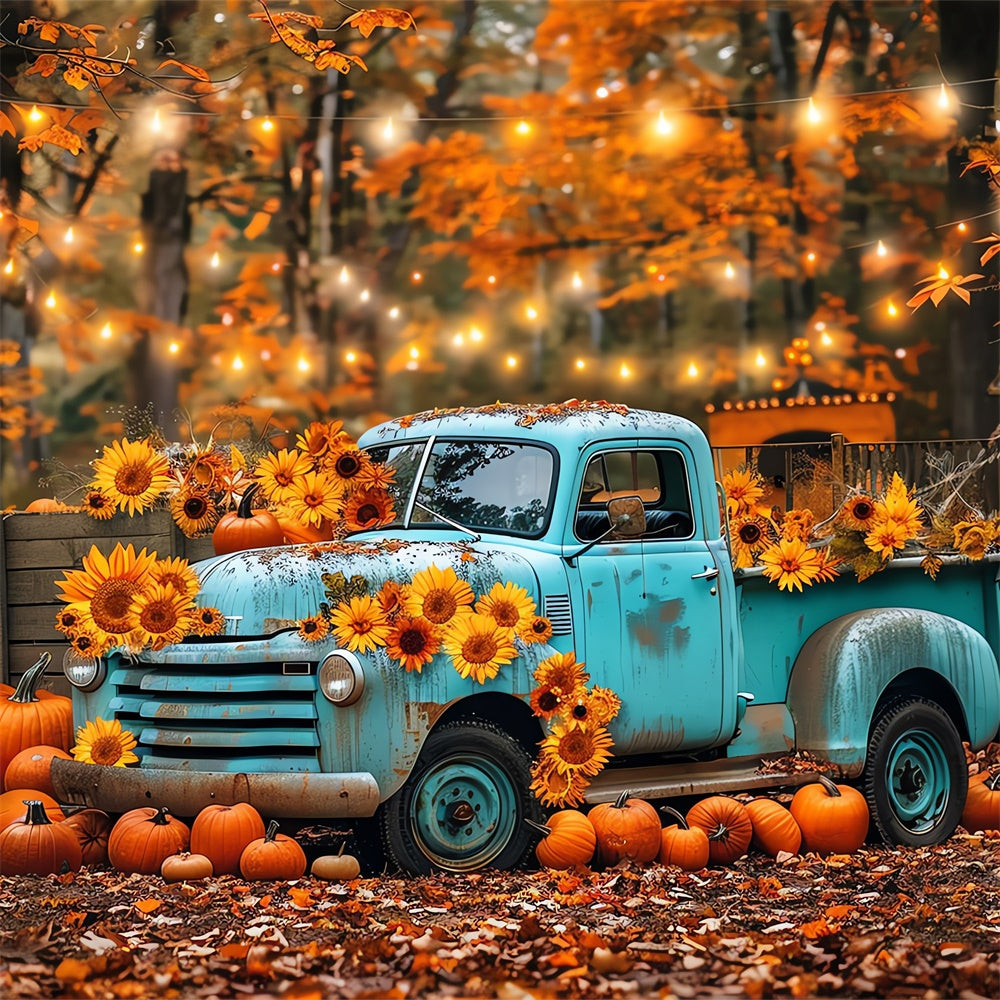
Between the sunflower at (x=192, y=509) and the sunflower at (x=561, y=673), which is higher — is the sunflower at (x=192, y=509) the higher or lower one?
the higher one

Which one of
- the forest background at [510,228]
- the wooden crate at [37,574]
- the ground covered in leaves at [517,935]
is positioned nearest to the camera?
the ground covered in leaves at [517,935]

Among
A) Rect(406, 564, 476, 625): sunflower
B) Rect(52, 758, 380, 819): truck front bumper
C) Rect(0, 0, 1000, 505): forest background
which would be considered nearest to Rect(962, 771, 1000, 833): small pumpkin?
Rect(406, 564, 476, 625): sunflower

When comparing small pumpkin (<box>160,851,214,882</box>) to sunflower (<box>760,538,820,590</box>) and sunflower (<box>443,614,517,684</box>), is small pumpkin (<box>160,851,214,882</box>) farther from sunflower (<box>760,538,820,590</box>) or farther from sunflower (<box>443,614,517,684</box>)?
sunflower (<box>760,538,820,590</box>)

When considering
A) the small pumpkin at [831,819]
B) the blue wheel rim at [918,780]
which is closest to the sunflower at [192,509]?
the small pumpkin at [831,819]

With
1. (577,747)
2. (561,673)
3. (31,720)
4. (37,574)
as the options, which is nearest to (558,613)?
(561,673)

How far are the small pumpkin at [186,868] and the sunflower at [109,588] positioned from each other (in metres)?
1.15

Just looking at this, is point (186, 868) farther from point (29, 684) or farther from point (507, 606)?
point (29, 684)

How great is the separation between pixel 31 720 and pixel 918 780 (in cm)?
495

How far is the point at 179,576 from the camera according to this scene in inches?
266

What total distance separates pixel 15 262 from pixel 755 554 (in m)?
11.9

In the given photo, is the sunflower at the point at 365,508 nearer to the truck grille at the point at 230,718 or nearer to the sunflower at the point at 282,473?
the sunflower at the point at 282,473

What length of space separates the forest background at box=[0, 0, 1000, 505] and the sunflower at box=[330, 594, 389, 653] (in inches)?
531

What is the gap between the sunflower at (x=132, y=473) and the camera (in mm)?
7942

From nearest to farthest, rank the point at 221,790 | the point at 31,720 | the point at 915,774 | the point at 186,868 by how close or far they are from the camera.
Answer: the point at 186,868 < the point at 221,790 < the point at 31,720 < the point at 915,774
